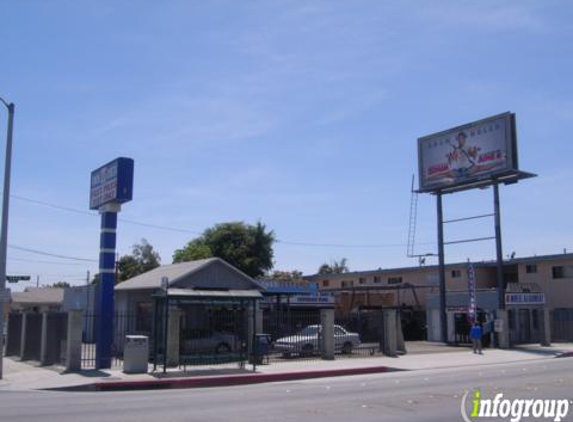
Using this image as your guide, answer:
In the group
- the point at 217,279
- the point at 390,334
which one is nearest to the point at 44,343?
the point at 217,279

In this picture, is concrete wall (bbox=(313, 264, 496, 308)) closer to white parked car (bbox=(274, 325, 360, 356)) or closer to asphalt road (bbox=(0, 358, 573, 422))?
white parked car (bbox=(274, 325, 360, 356))

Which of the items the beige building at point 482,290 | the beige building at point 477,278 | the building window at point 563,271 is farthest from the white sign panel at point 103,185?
the building window at point 563,271

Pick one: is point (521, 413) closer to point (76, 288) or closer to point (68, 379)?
point (68, 379)

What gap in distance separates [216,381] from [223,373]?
5.25ft

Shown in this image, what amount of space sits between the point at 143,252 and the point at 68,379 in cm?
6034

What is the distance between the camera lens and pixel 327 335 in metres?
28.3

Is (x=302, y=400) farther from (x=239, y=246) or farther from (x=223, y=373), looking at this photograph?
(x=239, y=246)

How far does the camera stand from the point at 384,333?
3067cm

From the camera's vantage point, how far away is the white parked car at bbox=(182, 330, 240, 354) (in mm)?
26366

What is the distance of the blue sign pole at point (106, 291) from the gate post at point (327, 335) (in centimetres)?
884

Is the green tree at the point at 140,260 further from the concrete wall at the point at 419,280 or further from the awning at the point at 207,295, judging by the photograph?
the awning at the point at 207,295

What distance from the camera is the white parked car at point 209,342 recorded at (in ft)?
86.5

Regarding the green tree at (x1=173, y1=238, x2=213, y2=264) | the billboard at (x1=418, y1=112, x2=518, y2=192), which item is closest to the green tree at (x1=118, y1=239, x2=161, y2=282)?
the green tree at (x1=173, y1=238, x2=213, y2=264)

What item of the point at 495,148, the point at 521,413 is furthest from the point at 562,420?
the point at 495,148
